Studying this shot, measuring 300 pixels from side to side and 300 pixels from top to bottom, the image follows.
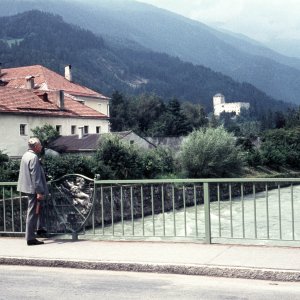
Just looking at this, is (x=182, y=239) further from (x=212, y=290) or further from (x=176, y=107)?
(x=176, y=107)

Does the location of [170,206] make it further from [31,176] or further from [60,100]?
[60,100]

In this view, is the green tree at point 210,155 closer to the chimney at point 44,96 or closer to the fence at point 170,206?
the chimney at point 44,96

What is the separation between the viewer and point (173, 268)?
747 centimetres

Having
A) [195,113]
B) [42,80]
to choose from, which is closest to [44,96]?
[42,80]

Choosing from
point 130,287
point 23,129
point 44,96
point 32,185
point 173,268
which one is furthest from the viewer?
point 44,96

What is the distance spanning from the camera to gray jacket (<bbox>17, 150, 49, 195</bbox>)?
372 inches

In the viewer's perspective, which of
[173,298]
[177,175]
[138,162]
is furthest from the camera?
[177,175]

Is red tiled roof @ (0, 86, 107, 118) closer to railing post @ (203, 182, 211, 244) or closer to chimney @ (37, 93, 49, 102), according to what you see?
chimney @ (37, 93, 49, 102)

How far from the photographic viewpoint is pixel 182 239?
9281mm

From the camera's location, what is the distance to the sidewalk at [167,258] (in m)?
7.14

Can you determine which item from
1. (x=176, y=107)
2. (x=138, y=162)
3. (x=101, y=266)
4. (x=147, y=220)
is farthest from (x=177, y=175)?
(x=176, y=107)

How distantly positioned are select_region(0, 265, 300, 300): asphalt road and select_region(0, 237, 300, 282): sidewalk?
13 centimetres

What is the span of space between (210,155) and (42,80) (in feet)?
112

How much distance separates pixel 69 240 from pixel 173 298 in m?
4.18
